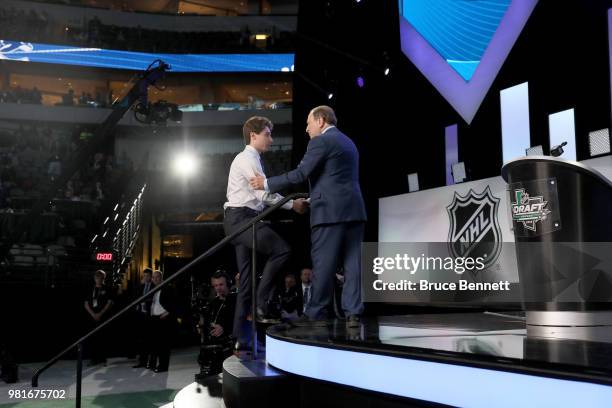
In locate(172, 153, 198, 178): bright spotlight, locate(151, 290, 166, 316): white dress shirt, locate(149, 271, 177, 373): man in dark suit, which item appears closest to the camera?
locate(149, 271, 177, 373): man in dark suit

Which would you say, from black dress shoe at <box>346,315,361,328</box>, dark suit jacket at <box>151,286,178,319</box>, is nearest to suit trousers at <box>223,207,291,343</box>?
black dress shoe at <box>346,315,361,328</box>

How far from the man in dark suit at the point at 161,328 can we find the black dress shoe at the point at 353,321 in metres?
4.54

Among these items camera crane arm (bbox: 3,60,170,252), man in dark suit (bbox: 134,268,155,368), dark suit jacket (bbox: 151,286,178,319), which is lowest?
man in dark suit (bbox: 134,268,155,368)

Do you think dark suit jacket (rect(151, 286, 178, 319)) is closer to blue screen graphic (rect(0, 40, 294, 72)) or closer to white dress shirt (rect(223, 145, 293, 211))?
white dress shirt (rect(223, 145, 293, 211))

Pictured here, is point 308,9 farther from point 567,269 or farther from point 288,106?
point 288,106

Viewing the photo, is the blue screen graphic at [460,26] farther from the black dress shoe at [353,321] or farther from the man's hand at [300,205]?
the black dress shoe at [353,321]

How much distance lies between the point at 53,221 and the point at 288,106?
13673mm

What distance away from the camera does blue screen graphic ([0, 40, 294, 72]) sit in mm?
23859

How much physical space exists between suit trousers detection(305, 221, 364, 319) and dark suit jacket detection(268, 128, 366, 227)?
0.22 feet

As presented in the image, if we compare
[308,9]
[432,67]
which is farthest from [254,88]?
[432,67]

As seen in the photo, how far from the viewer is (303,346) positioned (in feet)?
8.66

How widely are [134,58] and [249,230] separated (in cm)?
2283

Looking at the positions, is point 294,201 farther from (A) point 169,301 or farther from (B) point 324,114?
(A) point 169,301

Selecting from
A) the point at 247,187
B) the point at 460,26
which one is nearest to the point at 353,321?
the point at 247,187
